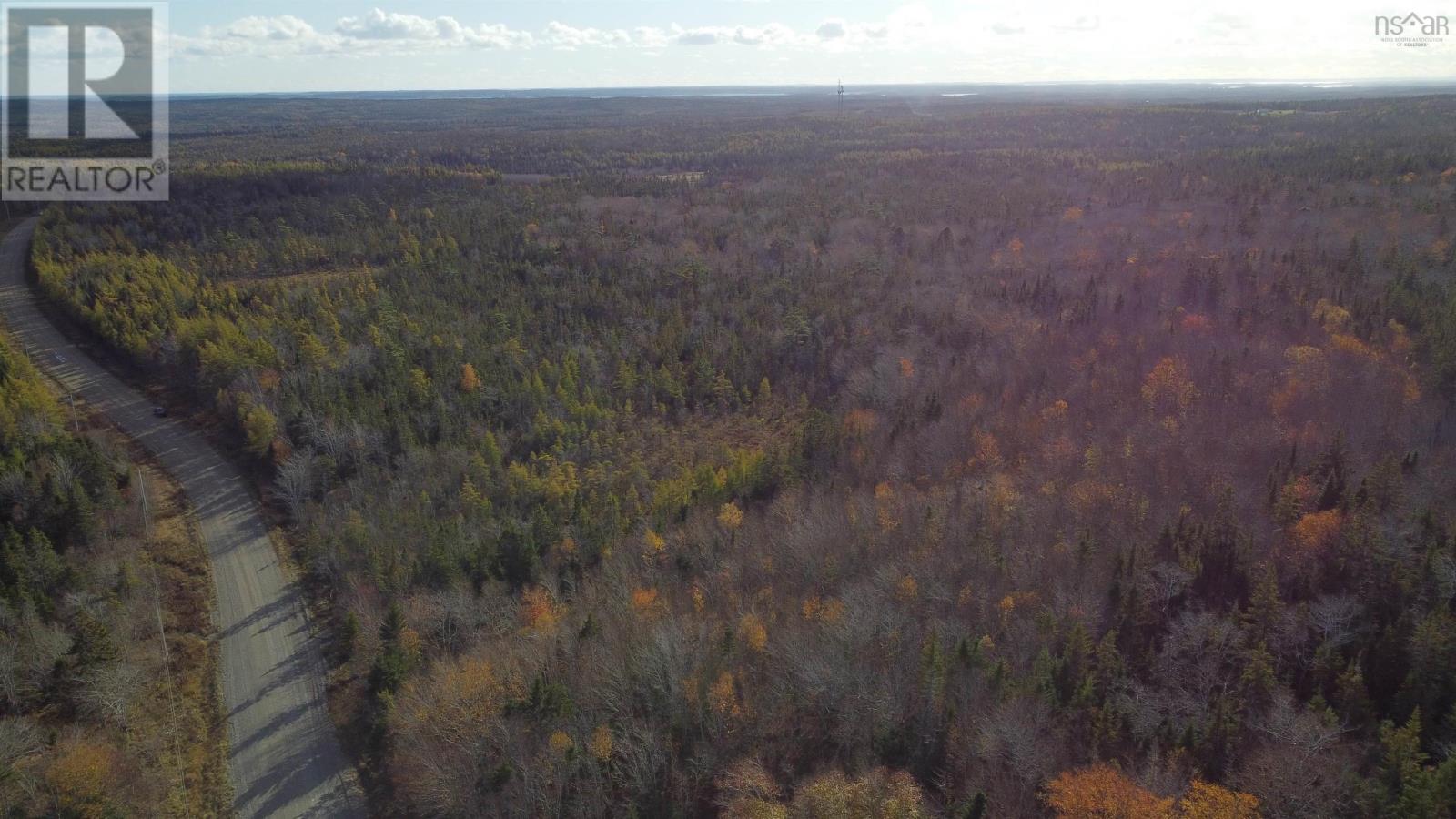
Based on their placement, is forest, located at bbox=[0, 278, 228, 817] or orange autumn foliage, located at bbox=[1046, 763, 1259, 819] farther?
forest, located at bbox=[0, 278, 228, 817]

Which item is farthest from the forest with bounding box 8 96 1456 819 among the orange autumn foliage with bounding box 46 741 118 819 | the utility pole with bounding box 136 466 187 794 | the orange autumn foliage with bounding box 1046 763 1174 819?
the orange autumn foliage with bounding box 46 741 118 819

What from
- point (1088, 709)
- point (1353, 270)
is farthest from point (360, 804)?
point (1353, 270)

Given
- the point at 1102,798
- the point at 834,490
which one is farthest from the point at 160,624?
the point at 1102,798

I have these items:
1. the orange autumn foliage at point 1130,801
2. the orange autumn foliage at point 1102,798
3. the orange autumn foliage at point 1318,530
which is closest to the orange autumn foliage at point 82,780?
the orange autumn foliage at point 1102,798

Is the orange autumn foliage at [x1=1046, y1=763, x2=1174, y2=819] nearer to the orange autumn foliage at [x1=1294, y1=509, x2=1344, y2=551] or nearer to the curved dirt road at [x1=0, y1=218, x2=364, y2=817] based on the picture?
the orange autumn foliage at [x1=1294, y1=509, x2=1344, y2=551]

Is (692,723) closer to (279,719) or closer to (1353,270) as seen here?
(279,719)

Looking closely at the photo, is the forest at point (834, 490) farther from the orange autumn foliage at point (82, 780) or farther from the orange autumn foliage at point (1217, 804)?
the orange autumn foliage at point (82, 780)
